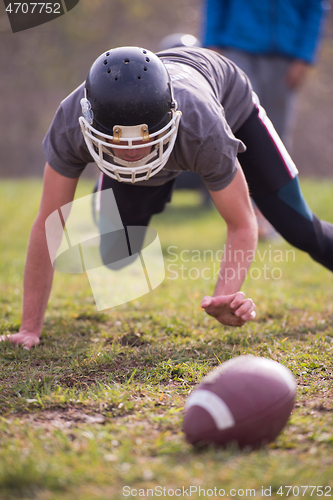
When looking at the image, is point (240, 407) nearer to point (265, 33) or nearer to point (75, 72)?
point (265, 33)

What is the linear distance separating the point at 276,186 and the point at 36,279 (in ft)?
5.07

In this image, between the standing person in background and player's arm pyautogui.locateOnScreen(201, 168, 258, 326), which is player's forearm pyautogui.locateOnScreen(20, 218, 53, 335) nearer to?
player's arm pyautogui.locateOnScreen(201, 168, 258, 326)

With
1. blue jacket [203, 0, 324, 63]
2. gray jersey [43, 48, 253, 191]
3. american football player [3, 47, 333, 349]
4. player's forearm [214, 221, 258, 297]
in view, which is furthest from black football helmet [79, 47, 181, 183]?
blue jacket [203, 0, 324, 63]

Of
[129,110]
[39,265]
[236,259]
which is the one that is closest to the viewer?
[129,110]

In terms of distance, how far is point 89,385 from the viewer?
2574 mm

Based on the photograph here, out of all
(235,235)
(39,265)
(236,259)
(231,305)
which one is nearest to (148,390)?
(231,305)

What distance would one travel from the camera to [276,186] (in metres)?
3.05

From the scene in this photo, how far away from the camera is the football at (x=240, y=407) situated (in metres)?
1.88

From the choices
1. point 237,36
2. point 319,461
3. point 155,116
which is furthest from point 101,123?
point 237,36

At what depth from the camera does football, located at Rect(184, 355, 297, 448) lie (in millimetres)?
1883

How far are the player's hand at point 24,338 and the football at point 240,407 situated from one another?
4.54 ft

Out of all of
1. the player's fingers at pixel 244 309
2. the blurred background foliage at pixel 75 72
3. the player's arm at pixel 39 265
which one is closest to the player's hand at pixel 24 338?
the player's arm at pixel 39 265

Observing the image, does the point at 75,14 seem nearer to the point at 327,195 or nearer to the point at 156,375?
the point at 327,195

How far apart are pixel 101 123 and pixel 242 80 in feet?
3.63
